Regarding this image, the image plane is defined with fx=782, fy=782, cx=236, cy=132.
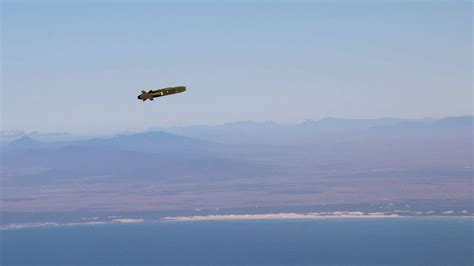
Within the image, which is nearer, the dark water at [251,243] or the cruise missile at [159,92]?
the cruise missile at [159,92]

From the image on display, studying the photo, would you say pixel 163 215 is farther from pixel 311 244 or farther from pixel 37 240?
pixel 311 244

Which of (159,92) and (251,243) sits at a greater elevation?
(159,92)

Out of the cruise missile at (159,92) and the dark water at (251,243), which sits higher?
the cruise missile at (159,92)

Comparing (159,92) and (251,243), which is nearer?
(159,92)

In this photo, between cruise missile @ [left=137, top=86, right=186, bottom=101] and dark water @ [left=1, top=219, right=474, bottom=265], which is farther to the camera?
dark water @ [left=1, top=219, right=474, bottom=265]

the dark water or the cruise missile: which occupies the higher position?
the cruise missile

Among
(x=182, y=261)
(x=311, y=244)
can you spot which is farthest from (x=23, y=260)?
(x=311, y=244)
